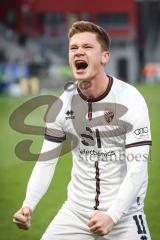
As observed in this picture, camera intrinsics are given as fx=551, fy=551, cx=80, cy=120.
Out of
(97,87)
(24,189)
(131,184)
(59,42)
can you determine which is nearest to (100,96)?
(97,87)

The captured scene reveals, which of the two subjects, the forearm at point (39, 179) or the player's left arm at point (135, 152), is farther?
the forearm at point (39, 179)

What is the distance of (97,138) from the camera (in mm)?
3500

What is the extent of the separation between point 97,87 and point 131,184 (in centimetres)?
65

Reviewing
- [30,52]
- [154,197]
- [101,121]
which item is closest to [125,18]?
[30,52]

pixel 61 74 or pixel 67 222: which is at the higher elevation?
pixel 61 74

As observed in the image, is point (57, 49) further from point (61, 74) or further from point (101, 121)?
point (101, 121)

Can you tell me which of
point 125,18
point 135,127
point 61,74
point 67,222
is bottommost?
point 67,222

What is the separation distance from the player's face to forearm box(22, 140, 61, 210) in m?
0.58

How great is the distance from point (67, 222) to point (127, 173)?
24.4 inches

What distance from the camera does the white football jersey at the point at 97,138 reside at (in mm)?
3424

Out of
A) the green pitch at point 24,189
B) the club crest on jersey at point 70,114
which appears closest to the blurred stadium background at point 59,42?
the green pitch at point 24,189

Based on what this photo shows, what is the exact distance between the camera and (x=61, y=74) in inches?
1358

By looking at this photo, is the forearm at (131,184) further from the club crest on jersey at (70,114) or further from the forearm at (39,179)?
the forearm at (39,179)

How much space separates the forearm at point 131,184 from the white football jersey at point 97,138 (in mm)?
86
